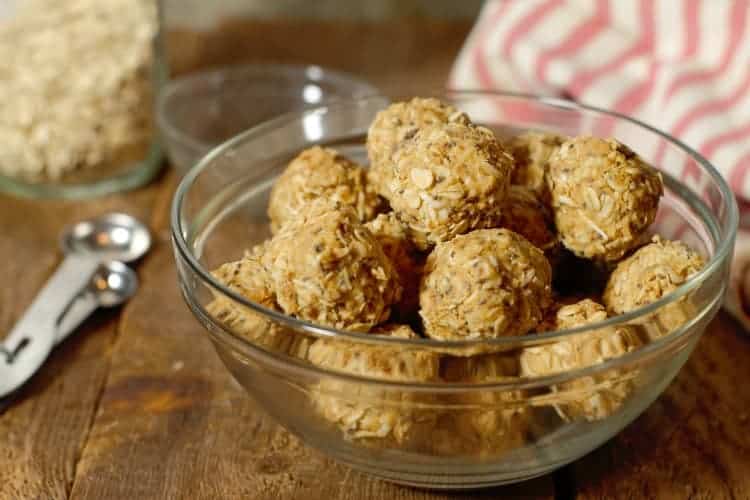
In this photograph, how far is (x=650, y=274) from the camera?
1.02m

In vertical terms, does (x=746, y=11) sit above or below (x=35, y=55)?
above

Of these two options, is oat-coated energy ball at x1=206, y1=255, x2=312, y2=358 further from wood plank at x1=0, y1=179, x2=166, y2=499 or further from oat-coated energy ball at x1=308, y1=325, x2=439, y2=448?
wood plank at x1=0, y1=179, x2=166, y2=499

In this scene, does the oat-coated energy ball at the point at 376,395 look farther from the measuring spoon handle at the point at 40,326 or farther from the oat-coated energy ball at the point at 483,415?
the measuring spoon handle at the point at 40,326

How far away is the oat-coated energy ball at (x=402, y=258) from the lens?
1050 millimetres

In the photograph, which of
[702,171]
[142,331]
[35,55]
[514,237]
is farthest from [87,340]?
[702,171]

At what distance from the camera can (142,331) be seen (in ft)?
4.56

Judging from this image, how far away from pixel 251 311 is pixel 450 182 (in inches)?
8.5

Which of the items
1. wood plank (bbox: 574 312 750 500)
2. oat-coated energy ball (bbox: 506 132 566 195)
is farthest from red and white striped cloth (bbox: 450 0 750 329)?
oat-coated energy ball (bbox: 506 132 566 195)

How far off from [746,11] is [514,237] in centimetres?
78

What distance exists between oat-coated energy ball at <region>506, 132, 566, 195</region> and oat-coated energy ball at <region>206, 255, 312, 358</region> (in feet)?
0.97

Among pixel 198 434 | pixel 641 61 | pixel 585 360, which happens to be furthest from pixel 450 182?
pixel 641 61

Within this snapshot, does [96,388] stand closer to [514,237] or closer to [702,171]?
[514,237]

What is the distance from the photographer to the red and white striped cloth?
5.01 ft

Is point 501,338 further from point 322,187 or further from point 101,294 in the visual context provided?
point 101,294
